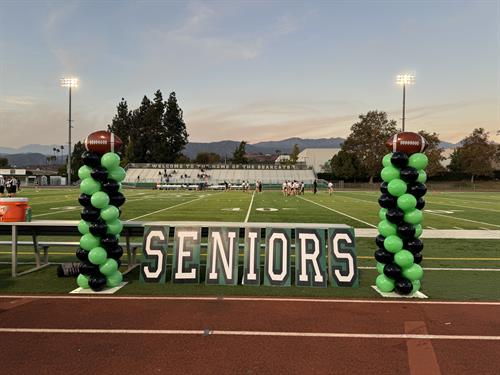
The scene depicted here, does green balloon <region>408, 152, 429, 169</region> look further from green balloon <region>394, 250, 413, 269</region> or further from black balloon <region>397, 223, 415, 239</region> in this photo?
green balloon <region>394, 250, 413, 269</region>

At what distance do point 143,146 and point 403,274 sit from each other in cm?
9054

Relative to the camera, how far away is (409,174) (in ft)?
19.6

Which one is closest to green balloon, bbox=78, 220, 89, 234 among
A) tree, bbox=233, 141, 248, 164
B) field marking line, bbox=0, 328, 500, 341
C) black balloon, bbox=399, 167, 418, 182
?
field marking line, bbox=0, 328, 500, 341

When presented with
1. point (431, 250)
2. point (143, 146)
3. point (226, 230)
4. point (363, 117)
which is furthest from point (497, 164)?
point (226, 230)

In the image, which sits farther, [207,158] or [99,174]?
[207,158]

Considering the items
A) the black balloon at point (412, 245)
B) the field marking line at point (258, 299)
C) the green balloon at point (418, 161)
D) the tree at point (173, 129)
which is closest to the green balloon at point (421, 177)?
the green balloon at point (418, 161)

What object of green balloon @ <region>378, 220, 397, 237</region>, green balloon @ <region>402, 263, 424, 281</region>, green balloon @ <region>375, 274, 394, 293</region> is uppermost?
green balloon @ <region>378, 220, 397, 237</region>

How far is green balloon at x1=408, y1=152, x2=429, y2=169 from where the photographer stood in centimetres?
594

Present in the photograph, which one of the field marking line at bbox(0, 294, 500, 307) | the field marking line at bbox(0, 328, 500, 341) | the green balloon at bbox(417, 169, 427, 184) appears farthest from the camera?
the green balloon at bbox(417, 169, 427, 184)

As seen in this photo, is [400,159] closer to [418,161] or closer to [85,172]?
[418,161]

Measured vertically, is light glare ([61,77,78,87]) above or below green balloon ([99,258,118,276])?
above

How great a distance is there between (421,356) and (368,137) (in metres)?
77.3

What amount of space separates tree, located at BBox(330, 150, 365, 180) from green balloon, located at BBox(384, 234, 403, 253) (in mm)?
72311

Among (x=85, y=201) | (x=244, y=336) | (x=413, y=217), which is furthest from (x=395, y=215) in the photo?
(x=85, y=201)
